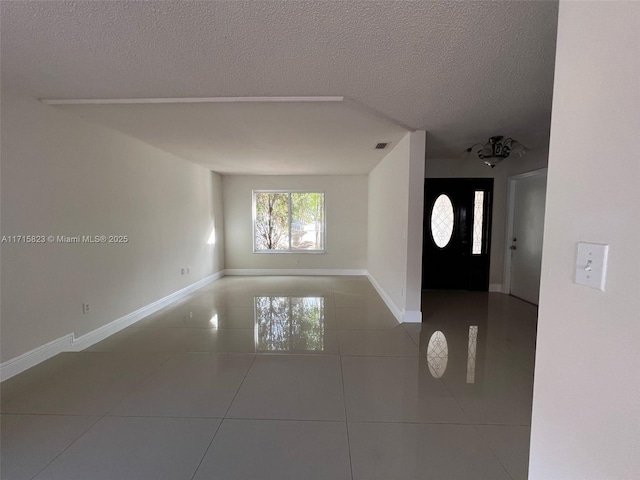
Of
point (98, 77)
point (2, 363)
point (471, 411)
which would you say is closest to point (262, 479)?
point (471, 411)

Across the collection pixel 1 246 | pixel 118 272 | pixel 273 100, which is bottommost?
pixel 118 272

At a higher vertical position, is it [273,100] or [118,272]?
[273,100]

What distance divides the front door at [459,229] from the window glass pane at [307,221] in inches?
99.8

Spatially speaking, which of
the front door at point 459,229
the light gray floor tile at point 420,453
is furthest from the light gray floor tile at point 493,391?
the front door at point 459,229

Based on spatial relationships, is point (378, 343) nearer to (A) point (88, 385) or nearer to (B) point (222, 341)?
(B) point (222, 341)

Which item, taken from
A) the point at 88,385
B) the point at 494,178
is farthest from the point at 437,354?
the point at 494,178

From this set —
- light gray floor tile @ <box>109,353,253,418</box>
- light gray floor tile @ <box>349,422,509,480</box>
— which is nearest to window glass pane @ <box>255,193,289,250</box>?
light gray floor tile @ <box>109,353,253,418</box>

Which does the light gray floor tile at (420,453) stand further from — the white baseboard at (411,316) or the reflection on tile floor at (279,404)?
the white baseboard at (411,316)

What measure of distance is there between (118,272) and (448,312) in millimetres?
4341

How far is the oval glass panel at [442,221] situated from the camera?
200 inches

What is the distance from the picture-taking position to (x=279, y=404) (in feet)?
6.15

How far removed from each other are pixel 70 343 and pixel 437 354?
356cm

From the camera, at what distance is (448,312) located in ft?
12.8

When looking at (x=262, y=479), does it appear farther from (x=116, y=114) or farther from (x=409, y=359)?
(x=116, y=114)
